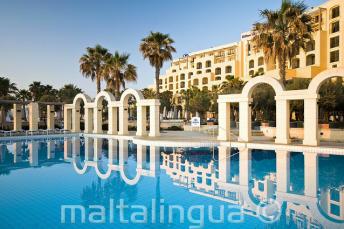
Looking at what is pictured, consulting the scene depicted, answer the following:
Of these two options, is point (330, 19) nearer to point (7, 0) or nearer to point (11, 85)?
point (7, 0)

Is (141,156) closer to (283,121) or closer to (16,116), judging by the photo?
(283,121)

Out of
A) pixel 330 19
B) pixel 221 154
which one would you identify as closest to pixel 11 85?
pixel 221 154

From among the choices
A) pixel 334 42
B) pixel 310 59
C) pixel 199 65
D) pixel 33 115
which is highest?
pixel 199 65

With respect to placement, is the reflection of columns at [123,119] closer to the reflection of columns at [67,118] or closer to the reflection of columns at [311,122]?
the reflection of columns at [67,118]

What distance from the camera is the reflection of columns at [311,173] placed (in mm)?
10314

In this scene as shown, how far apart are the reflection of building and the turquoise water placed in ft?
0.08

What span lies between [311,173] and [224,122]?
1093 centimetres

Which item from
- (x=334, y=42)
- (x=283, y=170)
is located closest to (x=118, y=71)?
(x=283, y=170)

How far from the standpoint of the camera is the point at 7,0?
24.4 m

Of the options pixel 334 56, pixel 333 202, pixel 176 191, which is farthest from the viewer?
pixel 334 56

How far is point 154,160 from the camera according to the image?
663 inches

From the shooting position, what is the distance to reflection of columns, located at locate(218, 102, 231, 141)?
76.7 ft

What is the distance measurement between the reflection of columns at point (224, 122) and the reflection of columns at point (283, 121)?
13.0ft

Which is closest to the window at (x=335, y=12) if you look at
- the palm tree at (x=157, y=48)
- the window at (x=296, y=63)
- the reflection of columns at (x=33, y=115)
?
the window at (x=296, y=63)
